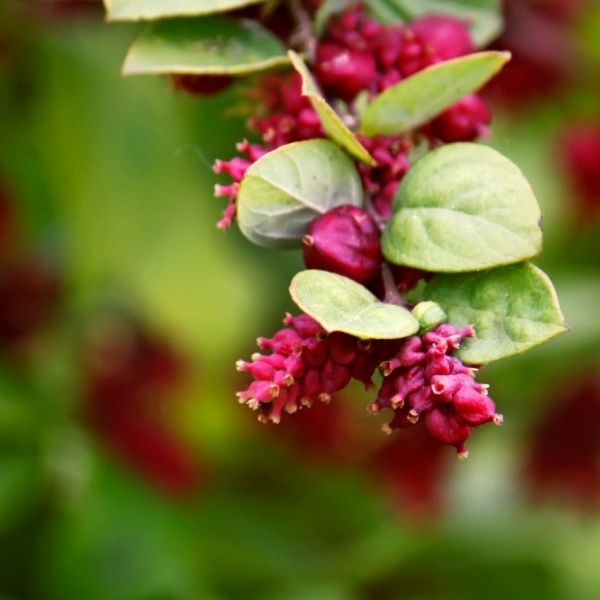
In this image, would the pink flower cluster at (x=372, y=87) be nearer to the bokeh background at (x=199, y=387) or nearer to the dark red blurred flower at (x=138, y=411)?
the bokeh background at (x=199, y=387)

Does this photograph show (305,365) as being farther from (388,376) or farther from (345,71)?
(345,71)

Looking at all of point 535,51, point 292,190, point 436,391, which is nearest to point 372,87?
point 292,190

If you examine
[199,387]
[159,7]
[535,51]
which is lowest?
[199,387]

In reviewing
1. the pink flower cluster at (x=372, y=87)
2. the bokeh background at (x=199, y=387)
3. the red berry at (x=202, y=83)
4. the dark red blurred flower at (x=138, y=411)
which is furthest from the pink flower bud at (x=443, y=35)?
the dark red blurred flower at (x=138, y=411)

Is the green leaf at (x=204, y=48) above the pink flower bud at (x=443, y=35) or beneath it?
above

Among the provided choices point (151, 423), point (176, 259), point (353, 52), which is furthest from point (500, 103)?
point (353, 52)

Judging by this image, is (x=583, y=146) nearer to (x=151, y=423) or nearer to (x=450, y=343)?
(x=151, y=423)

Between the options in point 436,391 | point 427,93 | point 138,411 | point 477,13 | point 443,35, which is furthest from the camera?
point 138,411
